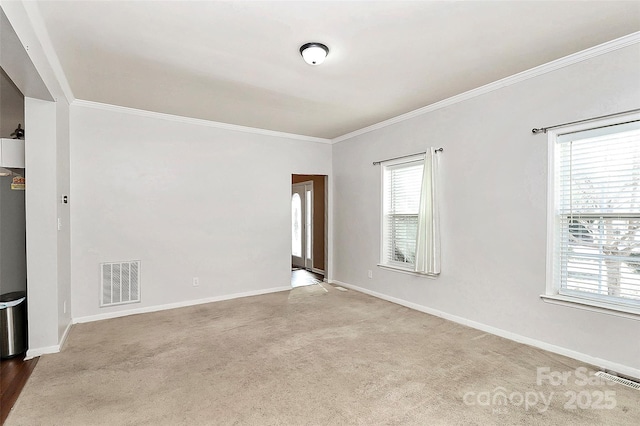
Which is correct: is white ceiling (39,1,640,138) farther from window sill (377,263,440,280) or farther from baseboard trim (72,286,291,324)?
baseboard trim (72,286,291,324)

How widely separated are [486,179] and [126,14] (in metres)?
3.59

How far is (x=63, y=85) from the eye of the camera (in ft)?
11.3

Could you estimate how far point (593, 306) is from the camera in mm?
2852

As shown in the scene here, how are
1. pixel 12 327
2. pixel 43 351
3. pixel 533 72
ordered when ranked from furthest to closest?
pixel 533 72
pixel 43 351
pixel 12 327

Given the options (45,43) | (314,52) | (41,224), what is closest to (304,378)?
(314,52)

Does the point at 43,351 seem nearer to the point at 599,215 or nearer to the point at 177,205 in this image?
the point at 177,205

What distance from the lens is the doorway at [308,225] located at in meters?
7.51

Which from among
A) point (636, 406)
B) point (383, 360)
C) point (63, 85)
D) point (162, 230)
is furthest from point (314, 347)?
point (63, 85)

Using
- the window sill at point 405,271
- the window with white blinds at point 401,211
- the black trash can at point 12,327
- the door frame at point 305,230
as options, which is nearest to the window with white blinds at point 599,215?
the window sill at point 405,271

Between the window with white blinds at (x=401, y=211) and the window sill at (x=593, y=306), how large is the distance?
1.79 m

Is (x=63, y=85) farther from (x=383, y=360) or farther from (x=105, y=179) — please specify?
(x=383, y=360)

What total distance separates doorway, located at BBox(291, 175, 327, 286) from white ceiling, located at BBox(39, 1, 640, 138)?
3607 mm

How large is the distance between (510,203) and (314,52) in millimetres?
2464

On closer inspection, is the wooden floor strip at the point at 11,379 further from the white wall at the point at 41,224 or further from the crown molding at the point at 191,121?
the crown molding at the point at 191,121
